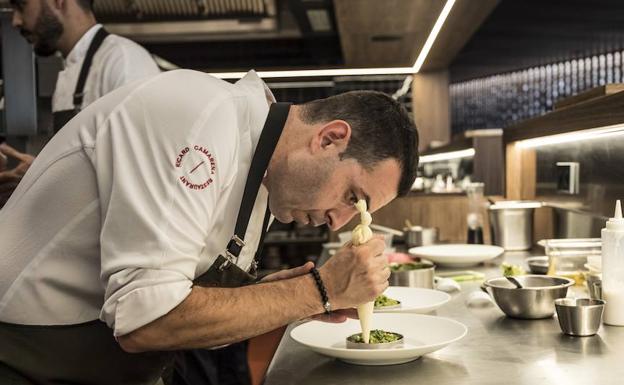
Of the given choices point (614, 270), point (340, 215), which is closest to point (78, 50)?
point (340, 215)

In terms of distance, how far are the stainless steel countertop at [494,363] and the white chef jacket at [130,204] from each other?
0.30m

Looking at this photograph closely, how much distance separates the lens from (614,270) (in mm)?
1686

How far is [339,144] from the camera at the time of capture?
1.58 m

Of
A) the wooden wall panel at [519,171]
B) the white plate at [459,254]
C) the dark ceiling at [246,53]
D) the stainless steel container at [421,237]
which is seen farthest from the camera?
the dark ceiling at [246,53]

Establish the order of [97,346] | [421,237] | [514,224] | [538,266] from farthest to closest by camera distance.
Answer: [421,237], [514,224], [538,266], [97,346]

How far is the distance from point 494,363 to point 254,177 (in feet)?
2.08

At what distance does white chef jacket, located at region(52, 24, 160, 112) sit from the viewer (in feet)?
9.53

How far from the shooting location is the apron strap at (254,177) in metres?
1.56

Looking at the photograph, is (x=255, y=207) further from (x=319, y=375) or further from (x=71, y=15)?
(x=71, y=15)

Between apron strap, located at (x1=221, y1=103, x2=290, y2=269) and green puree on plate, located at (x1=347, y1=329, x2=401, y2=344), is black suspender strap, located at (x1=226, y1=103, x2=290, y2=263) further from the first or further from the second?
green puree on plate, located at (x1=347, y1=329, x2=401, y2=344)

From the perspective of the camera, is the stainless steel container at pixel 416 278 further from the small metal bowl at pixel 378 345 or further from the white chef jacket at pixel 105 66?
the white chef jacket at pixel 105 66

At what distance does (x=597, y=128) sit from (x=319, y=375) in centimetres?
145

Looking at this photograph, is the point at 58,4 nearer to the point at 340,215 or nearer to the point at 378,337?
→ the point at 340,215

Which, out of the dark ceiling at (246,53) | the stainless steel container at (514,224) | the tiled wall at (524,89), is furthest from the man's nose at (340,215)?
the tiled wall at (524,89)
